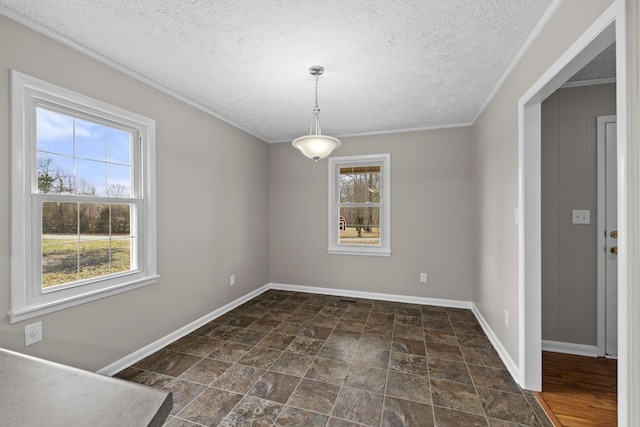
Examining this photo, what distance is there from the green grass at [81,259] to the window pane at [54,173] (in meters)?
0.36

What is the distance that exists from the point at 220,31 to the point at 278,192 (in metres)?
2.95

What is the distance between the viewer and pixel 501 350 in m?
2.52

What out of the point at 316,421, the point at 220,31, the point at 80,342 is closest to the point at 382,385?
the point at 316,421

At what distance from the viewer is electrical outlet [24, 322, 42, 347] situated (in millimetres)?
1765

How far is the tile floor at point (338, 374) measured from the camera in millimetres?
1822

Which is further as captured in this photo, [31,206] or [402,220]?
[402,220]

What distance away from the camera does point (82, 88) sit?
207 cm

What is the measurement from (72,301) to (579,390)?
3692mm

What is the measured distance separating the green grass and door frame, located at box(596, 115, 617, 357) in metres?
4.14

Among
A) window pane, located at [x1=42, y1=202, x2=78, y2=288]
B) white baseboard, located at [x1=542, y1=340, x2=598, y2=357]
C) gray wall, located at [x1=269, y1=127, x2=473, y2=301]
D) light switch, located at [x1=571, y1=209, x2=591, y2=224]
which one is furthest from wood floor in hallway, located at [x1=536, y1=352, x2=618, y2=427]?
window pane, located at [x1=42, y1=202, x2=78, y2=288]

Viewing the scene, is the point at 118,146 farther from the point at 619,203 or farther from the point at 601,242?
the point at 601,242

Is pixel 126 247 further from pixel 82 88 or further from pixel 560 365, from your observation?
pixel 560 365

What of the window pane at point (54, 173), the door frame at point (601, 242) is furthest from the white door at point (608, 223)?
the window pane at point (54, 173)


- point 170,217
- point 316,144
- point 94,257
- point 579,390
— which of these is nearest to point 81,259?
point 94,257
